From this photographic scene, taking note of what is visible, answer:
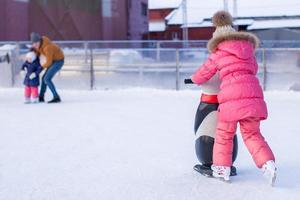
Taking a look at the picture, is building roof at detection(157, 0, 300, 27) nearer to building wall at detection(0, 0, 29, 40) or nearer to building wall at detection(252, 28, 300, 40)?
building wall at detection(252, 28, 300, 40)

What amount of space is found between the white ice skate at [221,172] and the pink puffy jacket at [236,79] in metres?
0.40

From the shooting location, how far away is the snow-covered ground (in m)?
4.07

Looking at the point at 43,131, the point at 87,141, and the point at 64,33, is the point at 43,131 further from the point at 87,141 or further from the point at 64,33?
the point at 64,33

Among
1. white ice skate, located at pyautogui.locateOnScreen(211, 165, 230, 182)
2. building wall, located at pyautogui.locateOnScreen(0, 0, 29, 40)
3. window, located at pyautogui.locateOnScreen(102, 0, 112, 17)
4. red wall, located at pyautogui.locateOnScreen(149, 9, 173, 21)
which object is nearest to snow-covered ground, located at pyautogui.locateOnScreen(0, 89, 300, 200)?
white ice skate, located at pyautogui.locateOnScreen(211, 165, 230, 182)

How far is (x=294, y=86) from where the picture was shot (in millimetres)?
12016

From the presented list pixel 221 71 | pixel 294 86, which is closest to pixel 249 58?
pixel 221 71

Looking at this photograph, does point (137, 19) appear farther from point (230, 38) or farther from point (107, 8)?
point (230, 38)

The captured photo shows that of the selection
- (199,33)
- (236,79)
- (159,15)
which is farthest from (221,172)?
(159,15)

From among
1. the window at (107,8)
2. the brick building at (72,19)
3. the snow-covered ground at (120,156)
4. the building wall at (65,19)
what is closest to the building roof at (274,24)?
the brick building at (72,19)

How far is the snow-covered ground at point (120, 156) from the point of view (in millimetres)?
4066

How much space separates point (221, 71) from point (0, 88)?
9693 millimetres

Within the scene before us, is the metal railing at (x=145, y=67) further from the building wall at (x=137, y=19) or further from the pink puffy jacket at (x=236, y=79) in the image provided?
the building wall at (x=137, y=19)

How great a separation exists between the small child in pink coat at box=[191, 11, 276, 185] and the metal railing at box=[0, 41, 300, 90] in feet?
26.5

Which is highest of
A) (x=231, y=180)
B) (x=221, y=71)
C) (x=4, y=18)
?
(x=4, y=18)
